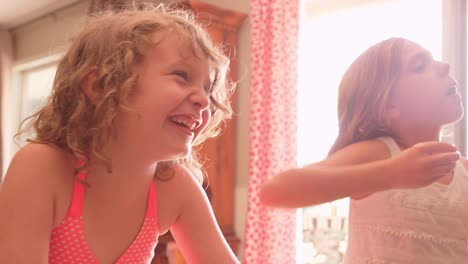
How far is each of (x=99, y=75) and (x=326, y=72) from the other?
6.65 ft

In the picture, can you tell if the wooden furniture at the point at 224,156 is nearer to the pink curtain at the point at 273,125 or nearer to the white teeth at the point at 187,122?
the pink curtain at the point at 273,125

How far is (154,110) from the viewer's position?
807 mm

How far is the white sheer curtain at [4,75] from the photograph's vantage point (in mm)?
5074

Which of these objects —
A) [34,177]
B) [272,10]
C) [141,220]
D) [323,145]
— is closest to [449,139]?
[323,145]

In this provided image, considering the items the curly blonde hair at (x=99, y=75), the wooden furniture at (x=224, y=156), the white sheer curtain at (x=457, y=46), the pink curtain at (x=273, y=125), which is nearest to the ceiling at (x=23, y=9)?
the wooden furniture at (x=224, y=156)

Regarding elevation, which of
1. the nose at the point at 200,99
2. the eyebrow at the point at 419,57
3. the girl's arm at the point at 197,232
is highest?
the eyebrow at the point at 419,57

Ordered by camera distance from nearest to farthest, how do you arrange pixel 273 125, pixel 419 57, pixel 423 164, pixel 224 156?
pixel 423 164 < pixel 419 57 < pixel 273 125 < pixel 224 156

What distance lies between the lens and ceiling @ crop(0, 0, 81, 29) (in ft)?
14.8

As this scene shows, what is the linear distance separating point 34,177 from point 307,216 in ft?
7.20

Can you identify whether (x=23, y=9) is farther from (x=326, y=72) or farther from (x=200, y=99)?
(x=200, y=99)

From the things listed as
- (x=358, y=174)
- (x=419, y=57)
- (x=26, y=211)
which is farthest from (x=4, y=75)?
(x=358, y=174)

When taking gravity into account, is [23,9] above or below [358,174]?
above

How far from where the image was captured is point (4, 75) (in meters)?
5.12

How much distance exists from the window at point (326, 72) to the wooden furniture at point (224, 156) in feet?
1.36
